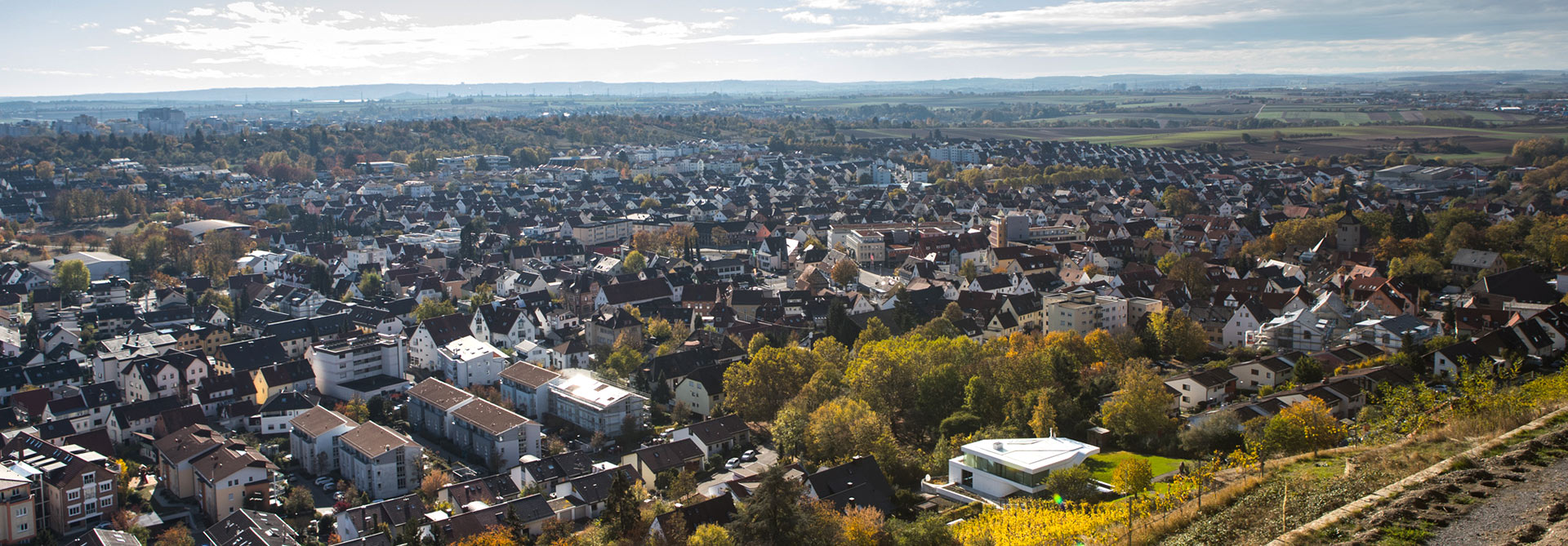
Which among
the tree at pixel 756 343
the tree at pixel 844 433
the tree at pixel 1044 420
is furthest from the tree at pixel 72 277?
the tree at pixel 1044 420

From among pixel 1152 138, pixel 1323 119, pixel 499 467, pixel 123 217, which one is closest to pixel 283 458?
pixel 499 467

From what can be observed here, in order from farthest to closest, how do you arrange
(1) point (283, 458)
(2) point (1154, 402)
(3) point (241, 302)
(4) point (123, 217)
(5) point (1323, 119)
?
(5) point (1323, 119) < (4) point (123, 217) < (3) point (241, 302) < (1) point (283, 458) < (2) point (1154, 402)

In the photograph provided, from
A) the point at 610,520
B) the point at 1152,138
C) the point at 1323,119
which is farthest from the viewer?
the point at 1323,119

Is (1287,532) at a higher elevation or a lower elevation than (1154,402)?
higher

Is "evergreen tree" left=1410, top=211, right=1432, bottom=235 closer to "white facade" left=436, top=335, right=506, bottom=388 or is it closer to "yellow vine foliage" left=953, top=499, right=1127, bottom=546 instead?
"yellow vine foliage" left=953, top=499, right=1127, bottom=546

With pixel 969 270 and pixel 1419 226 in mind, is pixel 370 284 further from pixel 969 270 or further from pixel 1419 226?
pixel 1419 226

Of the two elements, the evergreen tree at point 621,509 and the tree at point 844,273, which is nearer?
the evergreen tree at point 621,509

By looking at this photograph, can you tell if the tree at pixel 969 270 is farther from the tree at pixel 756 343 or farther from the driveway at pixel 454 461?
the driveway at pixel 454 461

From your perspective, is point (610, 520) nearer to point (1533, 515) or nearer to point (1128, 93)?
point (1533, 515)
